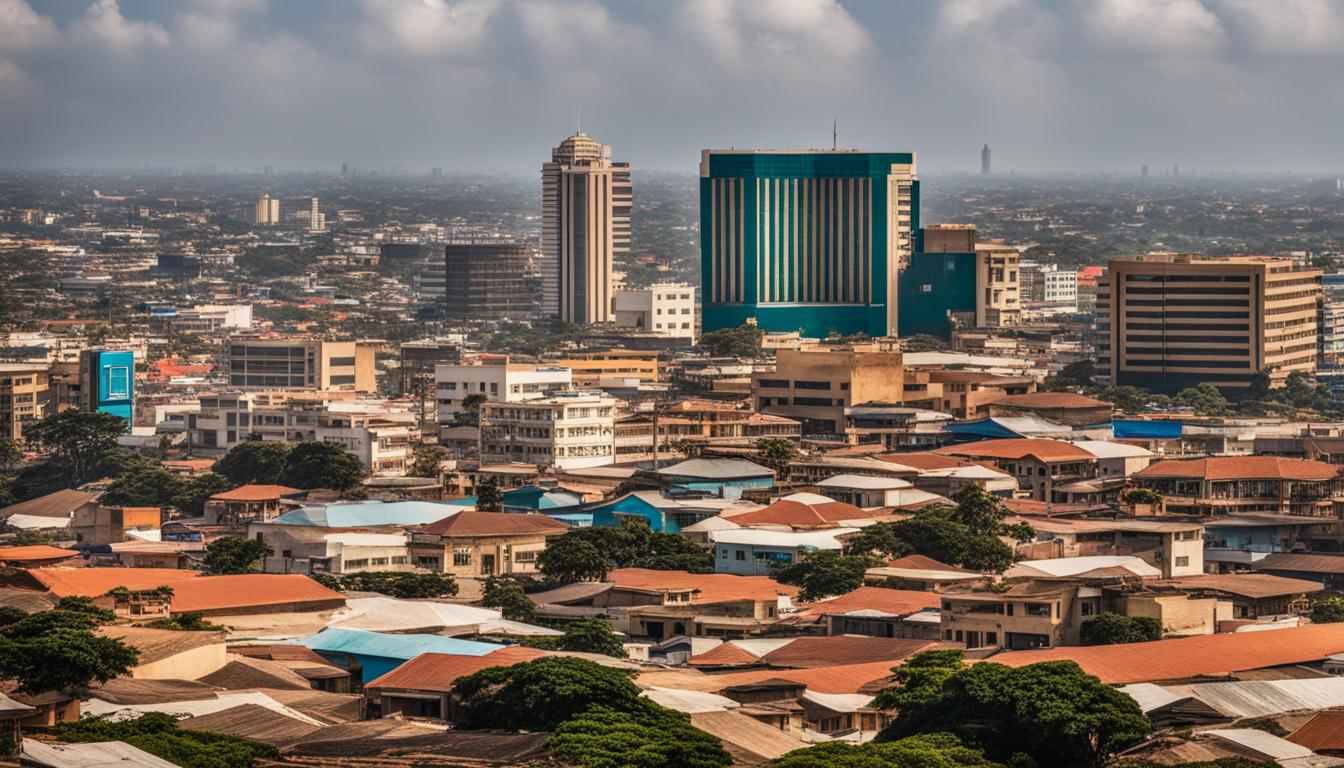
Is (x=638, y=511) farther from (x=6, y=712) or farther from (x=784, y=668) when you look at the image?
(x=6, y=712)

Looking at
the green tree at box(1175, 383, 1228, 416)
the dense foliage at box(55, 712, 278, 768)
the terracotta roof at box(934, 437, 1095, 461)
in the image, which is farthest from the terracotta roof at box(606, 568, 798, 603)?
the green tree at box(1175, 383, 1228, 416)

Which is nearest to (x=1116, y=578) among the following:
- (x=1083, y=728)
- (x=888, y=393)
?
(x=1083, y=728)

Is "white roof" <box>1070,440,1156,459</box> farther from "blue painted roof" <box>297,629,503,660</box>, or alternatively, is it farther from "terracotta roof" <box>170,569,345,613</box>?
"blue painted roof" <box>297,629,503,660</box>

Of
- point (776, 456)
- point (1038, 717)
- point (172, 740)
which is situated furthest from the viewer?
point (776, 456)

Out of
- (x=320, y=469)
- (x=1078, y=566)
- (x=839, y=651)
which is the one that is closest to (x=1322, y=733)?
(x=839, y=651)

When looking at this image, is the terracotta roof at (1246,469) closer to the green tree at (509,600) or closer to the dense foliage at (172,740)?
the green tree at (509,600)

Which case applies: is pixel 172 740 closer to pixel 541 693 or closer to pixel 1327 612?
pixel 541 693

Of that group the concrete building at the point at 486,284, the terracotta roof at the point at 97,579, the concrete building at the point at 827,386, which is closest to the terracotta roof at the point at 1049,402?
the concrete building at the point at 827,386
